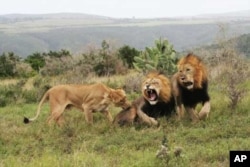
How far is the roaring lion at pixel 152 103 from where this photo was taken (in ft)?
32.5

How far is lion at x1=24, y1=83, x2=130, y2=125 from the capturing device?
10.8 meters

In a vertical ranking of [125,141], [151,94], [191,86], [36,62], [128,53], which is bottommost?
[36,62]

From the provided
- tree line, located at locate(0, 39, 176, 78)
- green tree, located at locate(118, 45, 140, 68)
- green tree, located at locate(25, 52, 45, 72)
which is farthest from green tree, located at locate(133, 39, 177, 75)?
green tree, located at locate(25, 52, 45, 72)

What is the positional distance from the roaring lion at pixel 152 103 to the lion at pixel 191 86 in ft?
0.57

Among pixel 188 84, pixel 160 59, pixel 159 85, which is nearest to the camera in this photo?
pixel 188 84

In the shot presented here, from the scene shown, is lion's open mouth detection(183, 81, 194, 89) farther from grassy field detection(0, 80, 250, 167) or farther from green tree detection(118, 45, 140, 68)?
green tree detection(118, 45, 140, 68)

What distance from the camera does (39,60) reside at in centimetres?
3228

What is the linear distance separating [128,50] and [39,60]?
19.9ft

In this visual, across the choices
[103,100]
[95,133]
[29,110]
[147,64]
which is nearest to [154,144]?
[95,133]

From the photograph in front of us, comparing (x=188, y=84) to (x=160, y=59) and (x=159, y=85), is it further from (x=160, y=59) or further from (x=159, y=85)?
(x=160, y=59)

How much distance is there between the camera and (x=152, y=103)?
997 cm

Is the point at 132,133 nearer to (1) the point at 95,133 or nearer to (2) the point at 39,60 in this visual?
(1) the point at 95,133

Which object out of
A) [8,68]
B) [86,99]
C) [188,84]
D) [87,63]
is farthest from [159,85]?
[8,68]

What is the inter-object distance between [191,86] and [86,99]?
7.41 ft
